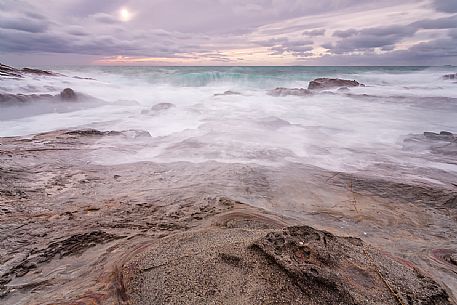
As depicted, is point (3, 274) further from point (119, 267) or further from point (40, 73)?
point (40, 73)

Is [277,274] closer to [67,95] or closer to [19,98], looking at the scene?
[19,98]

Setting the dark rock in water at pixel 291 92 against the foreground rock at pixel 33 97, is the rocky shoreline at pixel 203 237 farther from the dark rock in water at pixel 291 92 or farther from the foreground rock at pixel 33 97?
the dark rock in water at pixel 291 92

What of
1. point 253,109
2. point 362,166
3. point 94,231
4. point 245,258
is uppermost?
point 245,258

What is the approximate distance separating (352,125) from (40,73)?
24878mm

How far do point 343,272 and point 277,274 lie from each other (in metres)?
0.57

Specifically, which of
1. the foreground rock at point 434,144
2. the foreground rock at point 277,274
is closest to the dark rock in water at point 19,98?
the foreground rock at point 277,274

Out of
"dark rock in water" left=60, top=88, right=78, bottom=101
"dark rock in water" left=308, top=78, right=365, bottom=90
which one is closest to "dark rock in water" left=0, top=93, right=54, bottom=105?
"dark rock in water" left=60, top=88, right=78, bottom=101

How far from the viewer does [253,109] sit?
15523 mm

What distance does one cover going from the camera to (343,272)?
8.39 ft

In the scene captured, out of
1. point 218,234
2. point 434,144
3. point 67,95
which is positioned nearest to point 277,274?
point 218,234

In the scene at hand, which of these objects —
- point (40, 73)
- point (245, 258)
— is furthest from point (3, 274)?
point (40, 73)

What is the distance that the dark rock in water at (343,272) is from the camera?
2361 mm

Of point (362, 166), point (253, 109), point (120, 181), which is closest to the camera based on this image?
point (120, 181)

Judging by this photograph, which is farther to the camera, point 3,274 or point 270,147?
point 270,147
